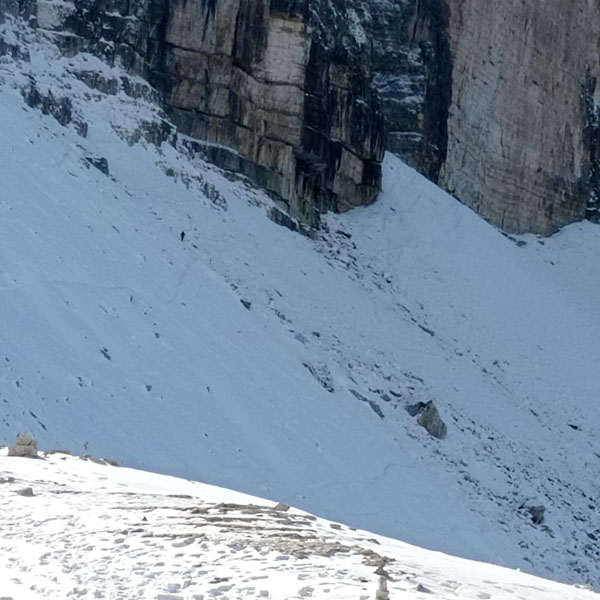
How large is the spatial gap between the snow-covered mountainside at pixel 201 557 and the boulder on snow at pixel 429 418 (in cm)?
1731

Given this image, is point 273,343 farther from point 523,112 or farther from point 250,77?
point 523,112

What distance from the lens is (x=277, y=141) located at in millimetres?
39531

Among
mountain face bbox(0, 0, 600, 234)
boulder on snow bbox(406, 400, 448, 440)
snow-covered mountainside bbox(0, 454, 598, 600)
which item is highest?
→ snow-covered mountainside bbox(0, 454, 598, 600)

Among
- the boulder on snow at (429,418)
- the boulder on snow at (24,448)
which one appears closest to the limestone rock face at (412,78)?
the boulder on snow at (429,418)

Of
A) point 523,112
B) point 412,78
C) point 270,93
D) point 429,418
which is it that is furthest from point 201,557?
point 523,112

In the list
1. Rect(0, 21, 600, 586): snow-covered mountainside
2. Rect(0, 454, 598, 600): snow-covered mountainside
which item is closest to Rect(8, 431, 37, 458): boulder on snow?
Rect(0, 454, 598, 600): snow-covered mountainside

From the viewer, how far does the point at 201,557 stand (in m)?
8.39

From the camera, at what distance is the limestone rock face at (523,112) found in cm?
5025

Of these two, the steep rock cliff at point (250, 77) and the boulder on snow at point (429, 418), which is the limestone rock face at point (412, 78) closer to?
the steep rock cliff at point (250, 77)

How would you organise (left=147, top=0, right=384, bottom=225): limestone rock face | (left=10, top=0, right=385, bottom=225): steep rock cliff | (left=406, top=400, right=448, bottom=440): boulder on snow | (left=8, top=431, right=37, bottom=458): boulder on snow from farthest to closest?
(left=147, top=0, right=384, bottom=225): limestone rock face → (left=10, top=0, right=385, bottom=225): steep rock cliff → (left=406, top=400, right=448, bottom=440): boulder on snow → (left=8, top=431, right=37, bottom=458): boulder on snow

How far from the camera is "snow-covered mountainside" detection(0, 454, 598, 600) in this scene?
7.79 metres

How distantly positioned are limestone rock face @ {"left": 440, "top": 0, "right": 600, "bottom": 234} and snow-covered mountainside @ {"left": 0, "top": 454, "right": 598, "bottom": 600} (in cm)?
3922

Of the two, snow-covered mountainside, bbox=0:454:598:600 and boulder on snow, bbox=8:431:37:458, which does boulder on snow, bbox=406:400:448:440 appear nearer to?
Answer: boulder on snow, bbox=8:431:37:458

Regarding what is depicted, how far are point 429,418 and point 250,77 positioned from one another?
45.4 ft
